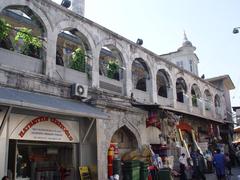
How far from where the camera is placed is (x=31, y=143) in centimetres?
1061

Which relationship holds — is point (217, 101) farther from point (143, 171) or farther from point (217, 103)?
point (143, 171)

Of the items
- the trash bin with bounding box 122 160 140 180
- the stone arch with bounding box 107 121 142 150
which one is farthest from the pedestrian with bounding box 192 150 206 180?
the trash bin with bounding box 122 160 140 180

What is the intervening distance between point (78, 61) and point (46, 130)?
12.6 ft

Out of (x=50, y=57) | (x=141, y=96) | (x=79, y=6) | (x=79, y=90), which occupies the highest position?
(x=79, y=6)

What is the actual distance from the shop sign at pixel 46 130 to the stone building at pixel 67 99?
3 cm

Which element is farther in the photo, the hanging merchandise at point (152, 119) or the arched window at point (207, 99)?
the arched window at point (207, 99)

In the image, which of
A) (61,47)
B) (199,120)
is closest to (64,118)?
(61,47)

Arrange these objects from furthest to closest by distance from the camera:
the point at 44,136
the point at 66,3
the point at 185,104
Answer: the point at 185,104 → the point at 66,3 → the point at 44,136

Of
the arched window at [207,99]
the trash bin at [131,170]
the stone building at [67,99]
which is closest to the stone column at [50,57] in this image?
the stone building at [67,99]

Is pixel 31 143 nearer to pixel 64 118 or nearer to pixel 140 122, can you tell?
pixel 64 118

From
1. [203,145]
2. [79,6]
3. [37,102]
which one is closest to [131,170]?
[37,102]

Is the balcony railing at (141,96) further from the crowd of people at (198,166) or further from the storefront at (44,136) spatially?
the storefront at (44,136)

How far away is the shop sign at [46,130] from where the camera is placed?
387 inches

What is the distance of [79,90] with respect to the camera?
460 inches
